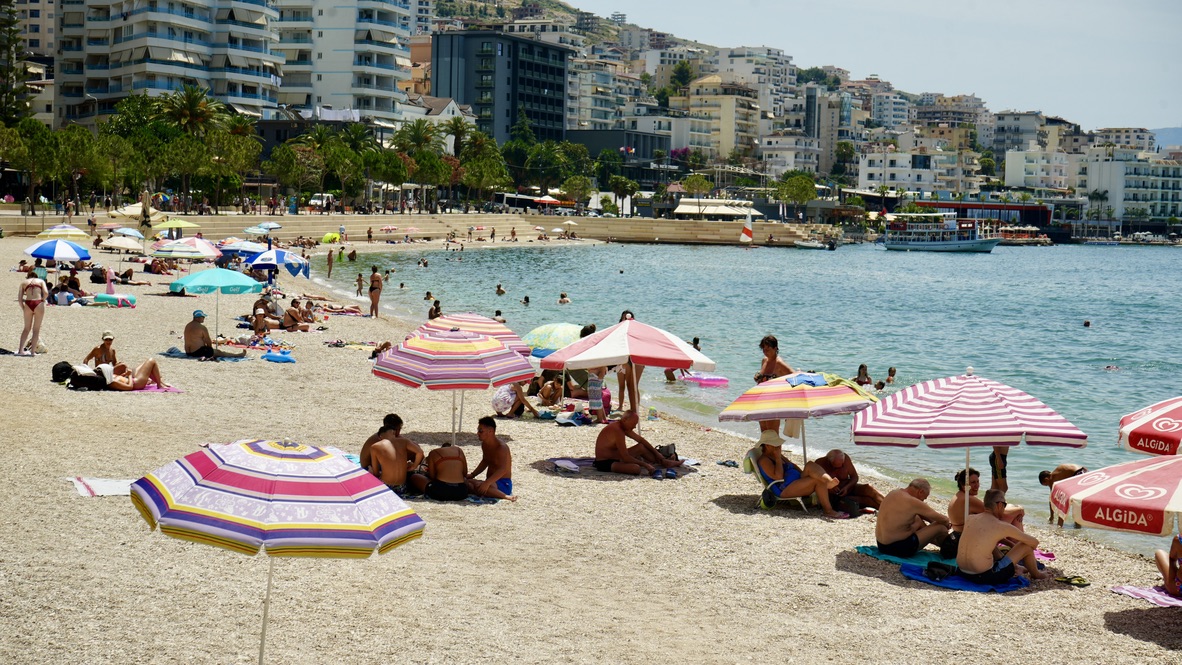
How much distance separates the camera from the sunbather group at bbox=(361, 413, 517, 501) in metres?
11.6

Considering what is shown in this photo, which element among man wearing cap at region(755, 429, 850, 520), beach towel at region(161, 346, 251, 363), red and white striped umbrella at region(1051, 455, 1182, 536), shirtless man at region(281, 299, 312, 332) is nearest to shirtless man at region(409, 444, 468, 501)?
man wearing cap at region(755, 429, 850, 520)

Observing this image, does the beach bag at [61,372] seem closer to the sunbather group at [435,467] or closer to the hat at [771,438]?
the sunbather group at [435,467]

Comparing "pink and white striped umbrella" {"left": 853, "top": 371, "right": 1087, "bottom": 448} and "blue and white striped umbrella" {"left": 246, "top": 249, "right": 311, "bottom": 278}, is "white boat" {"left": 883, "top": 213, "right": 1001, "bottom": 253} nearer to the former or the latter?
"blue and white striped umbrella" {"left": 246, "top": 249, "right": 311, "bottom": 278}

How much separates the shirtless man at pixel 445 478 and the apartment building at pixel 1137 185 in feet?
643

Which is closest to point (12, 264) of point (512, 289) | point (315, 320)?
point (315, 320)

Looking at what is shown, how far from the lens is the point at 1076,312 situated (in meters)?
58.3

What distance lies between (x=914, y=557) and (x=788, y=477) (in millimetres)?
2031

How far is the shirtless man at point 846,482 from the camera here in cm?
1227

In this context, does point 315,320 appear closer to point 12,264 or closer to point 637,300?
point 12,264

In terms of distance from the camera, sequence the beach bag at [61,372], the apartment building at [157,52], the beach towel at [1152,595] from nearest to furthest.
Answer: the beach towel at [1152,595] < the beach bag at [61,372] < the apartment building at [157,52]

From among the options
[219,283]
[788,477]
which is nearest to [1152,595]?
[788,477]

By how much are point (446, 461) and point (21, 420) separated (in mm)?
5452

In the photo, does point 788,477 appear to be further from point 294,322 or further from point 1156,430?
point 294,322

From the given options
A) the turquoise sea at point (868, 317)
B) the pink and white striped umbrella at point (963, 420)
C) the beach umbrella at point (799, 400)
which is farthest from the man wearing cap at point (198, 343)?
the pink and white striped umbrella at point (963, 420)
